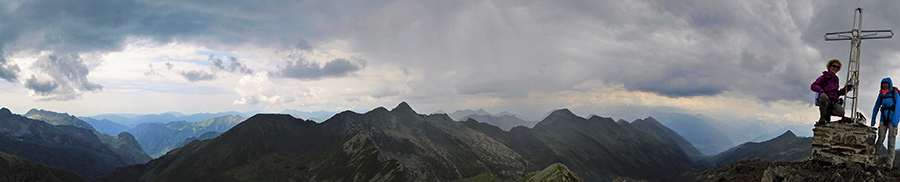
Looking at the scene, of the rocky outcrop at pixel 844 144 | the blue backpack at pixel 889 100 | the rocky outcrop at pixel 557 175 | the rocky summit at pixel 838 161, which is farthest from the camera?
the rocky outcrop at pixel 557 175

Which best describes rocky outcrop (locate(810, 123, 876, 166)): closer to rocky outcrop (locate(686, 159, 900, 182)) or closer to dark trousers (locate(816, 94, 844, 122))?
rocky outcrop (locate(686, 159, 900, 182))

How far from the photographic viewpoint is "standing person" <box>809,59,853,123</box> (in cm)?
2695

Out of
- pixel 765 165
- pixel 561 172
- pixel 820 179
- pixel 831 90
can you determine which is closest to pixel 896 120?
pixel 831 90

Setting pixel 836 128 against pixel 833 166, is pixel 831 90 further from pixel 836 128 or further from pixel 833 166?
pixel 833 166

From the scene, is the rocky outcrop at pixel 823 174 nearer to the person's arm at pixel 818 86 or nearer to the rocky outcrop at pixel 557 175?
the person's arm at pixel 818 86

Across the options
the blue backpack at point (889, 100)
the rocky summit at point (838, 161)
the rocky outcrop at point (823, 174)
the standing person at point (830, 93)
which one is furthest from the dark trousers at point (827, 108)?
the rocky outcrop at point (823, 174)

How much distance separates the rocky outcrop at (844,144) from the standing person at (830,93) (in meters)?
1.44

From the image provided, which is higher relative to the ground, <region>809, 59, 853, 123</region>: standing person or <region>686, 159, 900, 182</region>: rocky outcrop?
<region>809, 59, 853, 123</region>: standing person

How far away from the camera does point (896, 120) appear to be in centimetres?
2566

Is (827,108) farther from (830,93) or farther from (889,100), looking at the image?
(889,100)

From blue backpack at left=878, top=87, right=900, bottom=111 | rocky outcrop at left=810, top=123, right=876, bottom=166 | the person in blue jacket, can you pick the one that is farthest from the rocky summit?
blue backpack at left=878, top=87, right=900, bottom=111

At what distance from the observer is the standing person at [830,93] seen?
26953 mm

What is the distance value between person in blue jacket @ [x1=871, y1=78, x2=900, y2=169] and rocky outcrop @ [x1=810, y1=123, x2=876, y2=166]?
2.38 metres

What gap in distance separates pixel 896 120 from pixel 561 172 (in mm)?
78501
